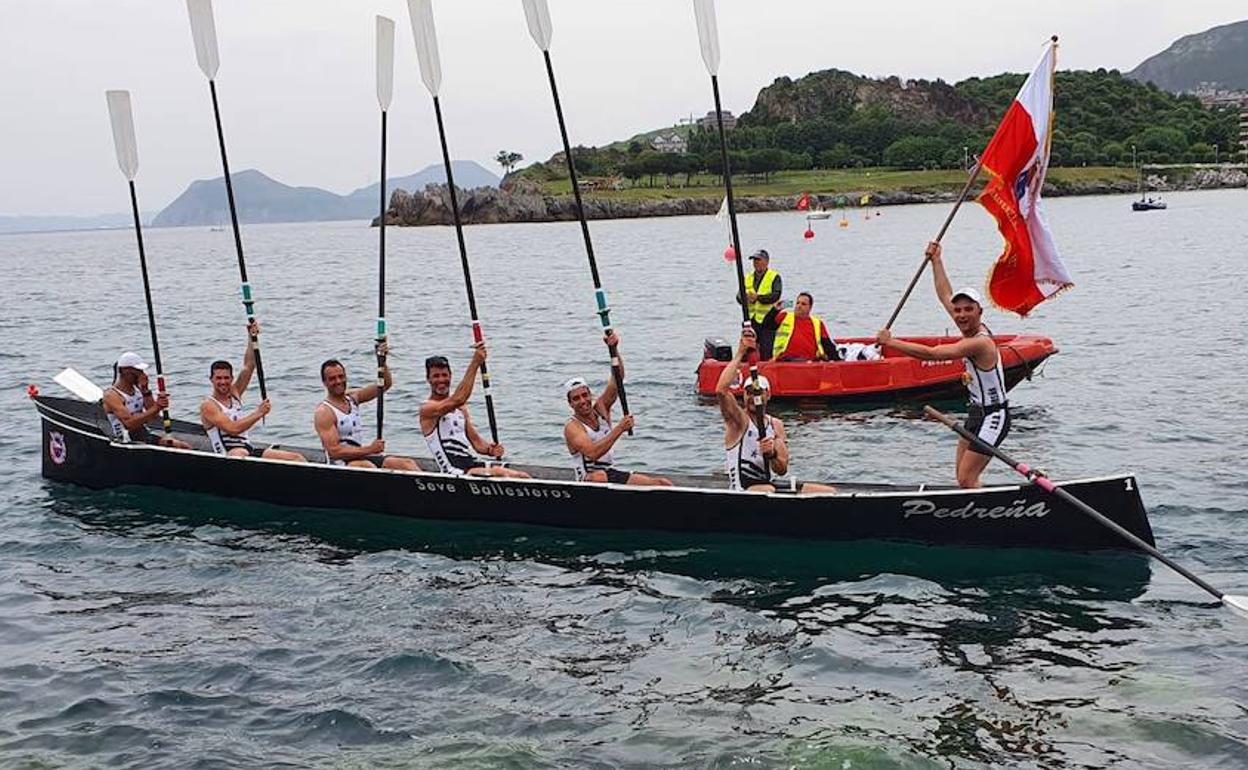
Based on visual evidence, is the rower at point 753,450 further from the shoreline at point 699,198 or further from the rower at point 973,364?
the shoreline at point 699,198

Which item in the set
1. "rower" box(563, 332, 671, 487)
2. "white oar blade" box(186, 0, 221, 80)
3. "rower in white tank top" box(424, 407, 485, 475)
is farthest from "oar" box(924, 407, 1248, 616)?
A: "white oar blade" box(186, 0, 221, 80)

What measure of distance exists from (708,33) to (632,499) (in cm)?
516

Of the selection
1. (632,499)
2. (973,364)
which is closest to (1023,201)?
(973,364)

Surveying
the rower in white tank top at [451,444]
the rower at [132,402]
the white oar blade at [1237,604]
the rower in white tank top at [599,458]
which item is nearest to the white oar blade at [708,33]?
the rower in white tank top at [599,458]

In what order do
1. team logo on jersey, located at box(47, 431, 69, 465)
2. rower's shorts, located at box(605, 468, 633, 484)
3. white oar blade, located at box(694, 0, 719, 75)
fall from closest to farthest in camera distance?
white oar blade, located at box(694, 0, 719, 75) → rower's shorts, located at box(605, 468, 633, 484) → team logo on jersey, located at box(47, 431, 69, 465)

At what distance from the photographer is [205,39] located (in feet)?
55.1

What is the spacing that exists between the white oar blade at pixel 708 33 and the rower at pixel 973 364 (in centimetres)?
320

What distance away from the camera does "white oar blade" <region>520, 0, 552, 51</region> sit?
1466 centimetres

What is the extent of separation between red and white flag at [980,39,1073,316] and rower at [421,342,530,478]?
591cm

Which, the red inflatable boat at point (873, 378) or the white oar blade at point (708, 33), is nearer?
the white oar blade at point (708, 33)

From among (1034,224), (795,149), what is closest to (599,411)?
(1034,224)

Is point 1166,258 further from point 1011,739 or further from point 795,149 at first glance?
point 795,149

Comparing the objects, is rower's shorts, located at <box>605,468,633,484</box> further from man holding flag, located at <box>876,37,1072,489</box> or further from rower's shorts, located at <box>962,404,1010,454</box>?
rower's shorts, located at <box>962,404,1010,454</box>

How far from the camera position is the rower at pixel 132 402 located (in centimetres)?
1582
